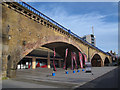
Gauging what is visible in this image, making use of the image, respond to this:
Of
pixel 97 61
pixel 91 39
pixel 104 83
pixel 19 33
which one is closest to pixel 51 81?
pixel 104 83

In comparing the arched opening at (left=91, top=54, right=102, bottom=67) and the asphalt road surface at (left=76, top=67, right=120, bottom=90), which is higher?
the asphalt road surface at (left=76, top=67, right=120, bottom=90)

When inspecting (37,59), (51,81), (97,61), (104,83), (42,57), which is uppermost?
(42,57)

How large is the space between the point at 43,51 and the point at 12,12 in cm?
2529

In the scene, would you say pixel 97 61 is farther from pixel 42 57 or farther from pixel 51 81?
pixel 51 81

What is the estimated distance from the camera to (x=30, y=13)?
1498 cm

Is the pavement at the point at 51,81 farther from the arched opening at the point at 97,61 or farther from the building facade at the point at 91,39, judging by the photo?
the building facade at the point at 91,39

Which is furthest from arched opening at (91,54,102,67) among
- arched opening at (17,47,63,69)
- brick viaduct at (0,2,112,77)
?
brick viaduct at (0,2,112,77)

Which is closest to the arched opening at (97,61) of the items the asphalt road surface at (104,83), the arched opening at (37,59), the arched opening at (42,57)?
the arched opening at (42,57)

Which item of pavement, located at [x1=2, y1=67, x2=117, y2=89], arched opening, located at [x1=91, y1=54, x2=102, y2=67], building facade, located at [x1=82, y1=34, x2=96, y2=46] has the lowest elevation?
arched opening, located at [x1=91, y1=54, x2=102, y2=67]

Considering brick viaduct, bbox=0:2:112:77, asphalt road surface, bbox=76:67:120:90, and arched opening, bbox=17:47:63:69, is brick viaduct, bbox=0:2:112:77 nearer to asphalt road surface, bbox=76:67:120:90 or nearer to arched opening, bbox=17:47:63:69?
asphalt road surface, bbox=76:67:120:90

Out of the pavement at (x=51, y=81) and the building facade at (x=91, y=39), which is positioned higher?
the building facade at (x=91, y=39)

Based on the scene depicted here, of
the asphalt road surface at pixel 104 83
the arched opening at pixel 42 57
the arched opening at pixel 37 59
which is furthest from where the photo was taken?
the arched opening at pixel 37 59

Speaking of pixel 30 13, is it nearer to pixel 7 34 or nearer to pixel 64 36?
pixel 7 34

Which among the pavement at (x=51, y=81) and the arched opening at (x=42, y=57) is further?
the arched opening at (x=42, y=57)
